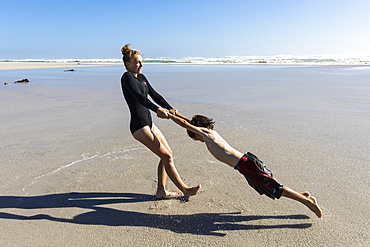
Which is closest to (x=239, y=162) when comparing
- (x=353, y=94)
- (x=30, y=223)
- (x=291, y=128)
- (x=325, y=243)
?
(x=325, y=243)

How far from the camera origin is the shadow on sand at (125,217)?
2.86m

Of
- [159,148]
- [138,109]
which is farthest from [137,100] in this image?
[159,148]

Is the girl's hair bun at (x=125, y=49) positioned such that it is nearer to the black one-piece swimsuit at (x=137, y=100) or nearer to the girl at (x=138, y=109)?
the girl at (x=138, y=109)

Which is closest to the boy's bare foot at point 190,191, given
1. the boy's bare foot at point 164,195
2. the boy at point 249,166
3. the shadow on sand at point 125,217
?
the boy's bare foot at point 164,195

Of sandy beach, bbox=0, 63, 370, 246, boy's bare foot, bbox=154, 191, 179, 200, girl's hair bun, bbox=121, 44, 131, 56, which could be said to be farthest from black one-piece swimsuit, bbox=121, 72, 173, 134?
sandy beach, bbox=0, 63, 370, 246

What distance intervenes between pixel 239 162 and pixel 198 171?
1569 millimetres

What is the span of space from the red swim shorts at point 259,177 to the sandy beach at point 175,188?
0.42 meters

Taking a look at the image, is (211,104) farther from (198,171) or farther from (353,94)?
(353,94)

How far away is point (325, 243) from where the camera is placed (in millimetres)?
2586

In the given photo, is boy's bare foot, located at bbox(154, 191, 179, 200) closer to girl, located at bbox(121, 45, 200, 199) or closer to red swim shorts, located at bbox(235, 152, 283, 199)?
girl, located at bbox(121, 45, 200, 199)

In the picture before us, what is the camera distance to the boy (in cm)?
275

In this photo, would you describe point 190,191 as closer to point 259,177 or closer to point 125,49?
point 259,177

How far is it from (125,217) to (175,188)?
0.94m

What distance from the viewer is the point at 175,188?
3.82 metres
